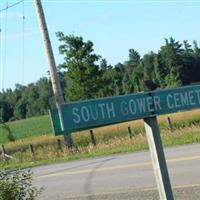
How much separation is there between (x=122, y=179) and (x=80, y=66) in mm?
40810

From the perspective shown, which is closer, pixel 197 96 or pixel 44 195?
pixel 197 96

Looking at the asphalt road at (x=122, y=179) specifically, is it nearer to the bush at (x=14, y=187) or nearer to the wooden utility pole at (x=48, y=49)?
the bush at (x=14, y=187)

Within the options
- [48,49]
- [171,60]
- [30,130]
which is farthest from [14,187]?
[171,60]

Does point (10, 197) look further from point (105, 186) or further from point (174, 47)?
point (174, 47)

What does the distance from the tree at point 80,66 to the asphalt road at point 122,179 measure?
3501 cm

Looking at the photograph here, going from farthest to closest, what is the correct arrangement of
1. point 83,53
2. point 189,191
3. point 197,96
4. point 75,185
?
point 83,53, point 75,185, point 189,191, point 197,96

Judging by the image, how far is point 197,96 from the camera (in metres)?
5.25

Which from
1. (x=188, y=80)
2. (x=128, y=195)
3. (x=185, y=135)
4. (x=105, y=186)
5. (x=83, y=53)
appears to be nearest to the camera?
(x=128, y=195)

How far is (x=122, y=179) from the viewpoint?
1379 cm

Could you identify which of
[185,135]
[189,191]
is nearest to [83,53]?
[185,135]

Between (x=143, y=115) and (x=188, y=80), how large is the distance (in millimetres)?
125425

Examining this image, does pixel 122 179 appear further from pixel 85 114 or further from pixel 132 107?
pixel 85 114

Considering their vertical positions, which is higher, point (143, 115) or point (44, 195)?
point (143, 115)

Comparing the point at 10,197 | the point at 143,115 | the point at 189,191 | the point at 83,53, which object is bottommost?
the point at 189,191
